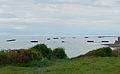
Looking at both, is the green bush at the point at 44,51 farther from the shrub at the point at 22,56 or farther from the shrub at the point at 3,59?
the shrub at the point at 3,59

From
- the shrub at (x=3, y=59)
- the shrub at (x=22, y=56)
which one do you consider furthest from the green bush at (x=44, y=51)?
the shrub at (x=3, y=59)

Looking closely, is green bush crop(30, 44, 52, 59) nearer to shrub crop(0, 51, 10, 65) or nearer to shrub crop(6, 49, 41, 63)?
shrub crop(6, 49, 41, 63)

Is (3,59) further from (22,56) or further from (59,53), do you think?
(59,53)

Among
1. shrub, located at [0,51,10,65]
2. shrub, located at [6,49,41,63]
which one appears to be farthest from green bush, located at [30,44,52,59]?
shrub, located at [0,51,10,65]

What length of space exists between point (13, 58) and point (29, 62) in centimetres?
139

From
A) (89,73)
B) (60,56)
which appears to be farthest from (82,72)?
(60,56)

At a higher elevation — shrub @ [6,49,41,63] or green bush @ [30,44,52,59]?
shrub @ [6,49,41,63]

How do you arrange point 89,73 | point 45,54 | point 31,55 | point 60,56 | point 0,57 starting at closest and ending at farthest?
point 89,73
point 0,57
point 31,55
point 45,54
point 60,56

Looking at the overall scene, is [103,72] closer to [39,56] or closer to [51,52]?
[39,56]

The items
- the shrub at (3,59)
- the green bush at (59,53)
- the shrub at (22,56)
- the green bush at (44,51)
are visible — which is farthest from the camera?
the green bush at (59,53)

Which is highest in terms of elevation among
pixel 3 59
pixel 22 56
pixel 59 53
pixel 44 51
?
pixel 3 59

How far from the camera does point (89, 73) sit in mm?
11828

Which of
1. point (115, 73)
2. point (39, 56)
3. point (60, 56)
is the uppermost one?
point (115, 73)

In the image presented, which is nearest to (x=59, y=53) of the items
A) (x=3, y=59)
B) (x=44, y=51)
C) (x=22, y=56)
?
(x=44, y=51)
